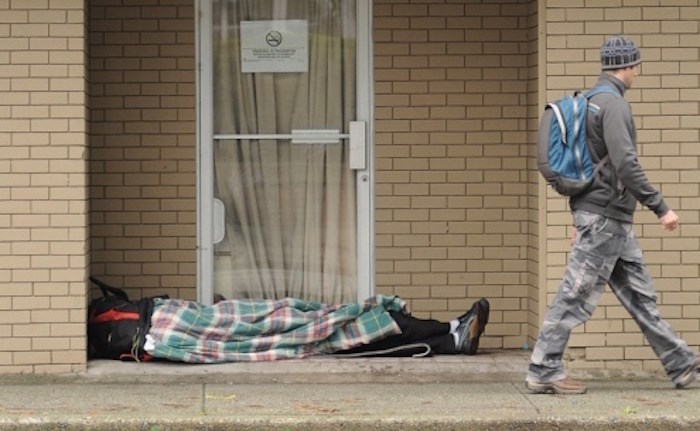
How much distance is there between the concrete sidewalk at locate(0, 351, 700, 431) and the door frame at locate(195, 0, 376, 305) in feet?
2.47

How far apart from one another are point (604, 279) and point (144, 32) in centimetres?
345

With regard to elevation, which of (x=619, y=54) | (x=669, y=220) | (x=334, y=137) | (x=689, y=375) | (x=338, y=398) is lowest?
(x=338, y=398)

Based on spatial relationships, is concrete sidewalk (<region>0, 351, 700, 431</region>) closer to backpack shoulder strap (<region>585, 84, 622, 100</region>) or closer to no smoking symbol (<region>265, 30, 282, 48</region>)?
backpack shoulder strap (<region>585, 84, 622, 100</region>)

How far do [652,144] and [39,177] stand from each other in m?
3.66

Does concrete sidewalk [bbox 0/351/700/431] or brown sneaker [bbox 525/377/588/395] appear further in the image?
brown sneaker [bbox 525/377/588/395]

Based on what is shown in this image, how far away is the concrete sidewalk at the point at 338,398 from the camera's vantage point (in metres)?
7.44

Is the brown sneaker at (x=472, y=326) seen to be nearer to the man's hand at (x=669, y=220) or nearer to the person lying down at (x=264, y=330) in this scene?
the person lying down at (x=264, y=330)

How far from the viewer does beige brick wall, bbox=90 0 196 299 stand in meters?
9.20

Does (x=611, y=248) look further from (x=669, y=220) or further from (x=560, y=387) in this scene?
(x=560, y=387)

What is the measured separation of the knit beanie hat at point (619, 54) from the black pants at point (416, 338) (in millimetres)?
2149

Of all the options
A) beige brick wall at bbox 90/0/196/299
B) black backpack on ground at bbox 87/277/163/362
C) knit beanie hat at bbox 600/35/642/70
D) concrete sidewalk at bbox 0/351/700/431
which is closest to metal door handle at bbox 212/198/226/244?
beige brick wall at bbox 90/0/196/299

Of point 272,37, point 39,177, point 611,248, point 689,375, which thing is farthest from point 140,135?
point 689,375

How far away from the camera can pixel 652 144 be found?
27.9 ft

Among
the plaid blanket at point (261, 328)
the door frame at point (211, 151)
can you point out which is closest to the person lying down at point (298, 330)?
the plaid blanket at point (261, 328)
